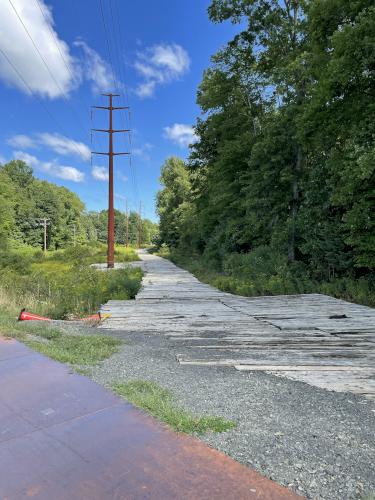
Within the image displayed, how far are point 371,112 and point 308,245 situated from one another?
419 centimetres

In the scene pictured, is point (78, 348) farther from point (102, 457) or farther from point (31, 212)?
point (31, 212)

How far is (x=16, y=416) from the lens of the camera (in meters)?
2.72

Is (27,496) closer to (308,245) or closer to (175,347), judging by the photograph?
(175,347)

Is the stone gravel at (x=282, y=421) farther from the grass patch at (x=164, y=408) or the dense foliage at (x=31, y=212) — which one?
the dense foliage at (x=31, y=212)

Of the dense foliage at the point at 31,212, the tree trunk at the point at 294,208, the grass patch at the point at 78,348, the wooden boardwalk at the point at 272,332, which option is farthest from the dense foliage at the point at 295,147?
the dense foliage at the point at 31,212

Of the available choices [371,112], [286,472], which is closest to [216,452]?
[286,472]

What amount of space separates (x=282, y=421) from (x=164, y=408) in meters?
0.86

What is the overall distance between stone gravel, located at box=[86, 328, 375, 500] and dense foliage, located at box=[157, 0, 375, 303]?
5.99 m

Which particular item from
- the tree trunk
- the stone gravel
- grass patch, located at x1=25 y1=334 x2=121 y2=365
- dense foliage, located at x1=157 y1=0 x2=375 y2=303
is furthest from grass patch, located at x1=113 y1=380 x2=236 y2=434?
the tree trunk

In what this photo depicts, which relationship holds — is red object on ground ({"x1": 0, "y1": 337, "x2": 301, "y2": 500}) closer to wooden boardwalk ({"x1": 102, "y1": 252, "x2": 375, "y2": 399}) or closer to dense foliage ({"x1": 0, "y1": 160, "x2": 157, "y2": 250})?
wooden boardwalk ({"x1": 102, "y1": 252, "x2": 375, "y2": 399})

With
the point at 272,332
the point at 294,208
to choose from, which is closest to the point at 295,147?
the point at 294,208

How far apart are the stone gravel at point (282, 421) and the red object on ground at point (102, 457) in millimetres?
186

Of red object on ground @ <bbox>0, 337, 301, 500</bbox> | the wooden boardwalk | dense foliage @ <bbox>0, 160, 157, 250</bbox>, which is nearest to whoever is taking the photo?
red object on ground @ <bbox>0, 337, 301, 500</bbox>

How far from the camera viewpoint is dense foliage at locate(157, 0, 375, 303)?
8.78 metres
